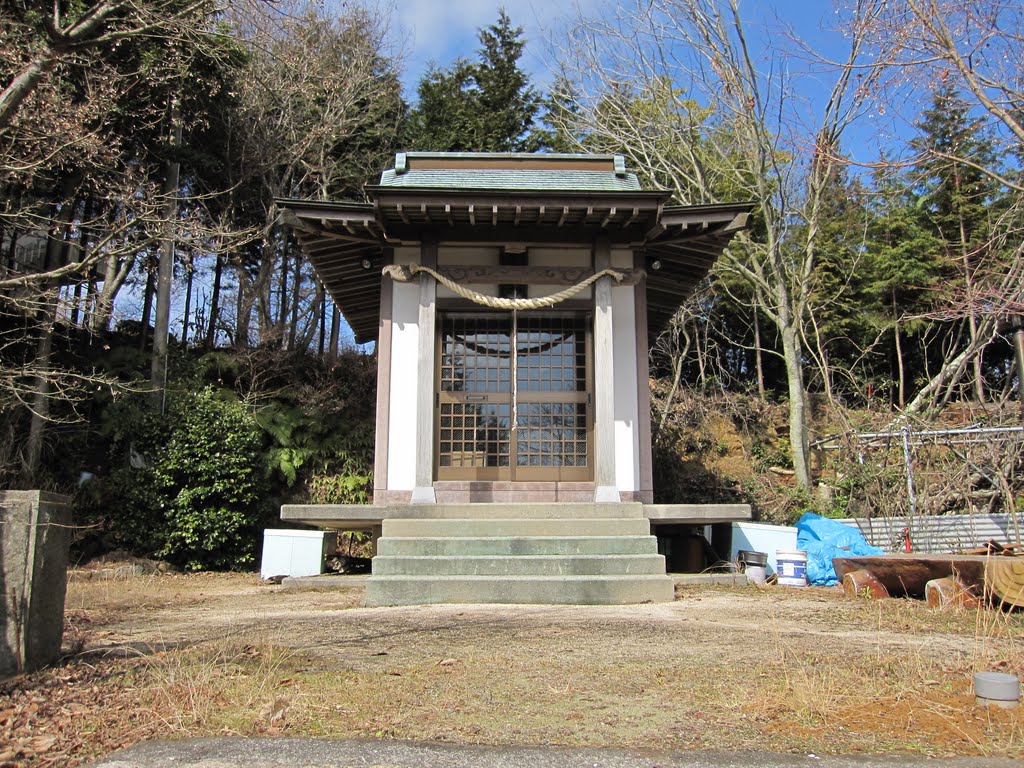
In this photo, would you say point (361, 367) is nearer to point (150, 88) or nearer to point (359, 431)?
point (359, 431)

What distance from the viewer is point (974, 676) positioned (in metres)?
4.01

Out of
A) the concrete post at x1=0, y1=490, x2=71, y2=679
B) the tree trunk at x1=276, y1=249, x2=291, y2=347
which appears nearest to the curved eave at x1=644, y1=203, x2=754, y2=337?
the concrete post at x1=0, y1=490, x2=71, y2=679

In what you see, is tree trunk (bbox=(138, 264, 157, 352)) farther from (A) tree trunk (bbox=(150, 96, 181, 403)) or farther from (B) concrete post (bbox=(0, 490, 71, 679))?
(B) concrete post (bbox=(0, 490, 71, 679))

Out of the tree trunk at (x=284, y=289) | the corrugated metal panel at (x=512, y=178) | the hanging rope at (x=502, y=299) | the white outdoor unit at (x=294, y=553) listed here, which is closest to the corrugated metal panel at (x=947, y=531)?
the hanging rope at (x=502, y=299)

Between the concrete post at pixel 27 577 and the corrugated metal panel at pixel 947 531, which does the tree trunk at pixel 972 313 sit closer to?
the corrugated metal panel at pixel 947 531

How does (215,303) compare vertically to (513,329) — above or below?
above

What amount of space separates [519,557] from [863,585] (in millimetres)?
3869

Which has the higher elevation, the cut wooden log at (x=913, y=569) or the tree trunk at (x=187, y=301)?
the tree trunk at (x=187, y=301)

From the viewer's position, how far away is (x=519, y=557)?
8.57 m

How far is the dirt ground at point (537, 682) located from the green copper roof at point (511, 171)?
265 inches

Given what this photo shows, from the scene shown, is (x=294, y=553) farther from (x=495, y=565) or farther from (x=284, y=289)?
(x=284, y=289)

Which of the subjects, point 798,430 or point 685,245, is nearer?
point 685,245

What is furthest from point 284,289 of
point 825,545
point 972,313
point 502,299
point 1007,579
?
point 1007,579

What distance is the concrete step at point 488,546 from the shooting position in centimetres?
880
